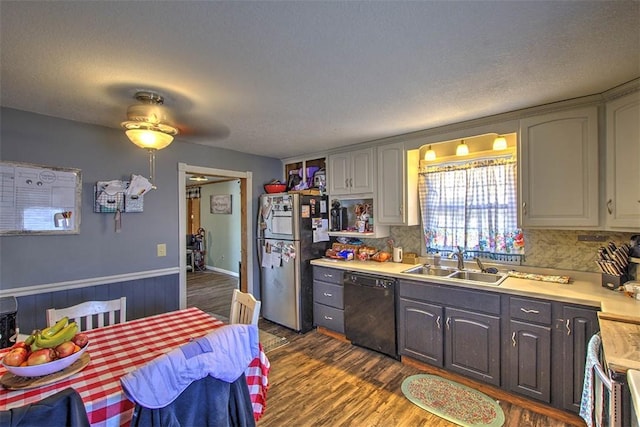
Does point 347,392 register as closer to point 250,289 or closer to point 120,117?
point 250,289

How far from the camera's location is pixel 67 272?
245cm

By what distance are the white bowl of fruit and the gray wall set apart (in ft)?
4.34

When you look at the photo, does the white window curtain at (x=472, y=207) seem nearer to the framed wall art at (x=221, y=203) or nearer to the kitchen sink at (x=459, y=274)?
the kitchen sink at (x=459, y=274)

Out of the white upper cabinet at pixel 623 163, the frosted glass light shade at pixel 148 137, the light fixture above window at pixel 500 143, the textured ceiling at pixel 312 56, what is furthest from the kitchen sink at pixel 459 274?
the frosted glass light shade at pixel 148 137

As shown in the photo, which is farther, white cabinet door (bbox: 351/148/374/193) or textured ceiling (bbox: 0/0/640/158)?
white cabinet door (bbox: 351/148/374/193)

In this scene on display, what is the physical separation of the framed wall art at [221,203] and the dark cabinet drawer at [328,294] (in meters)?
3.97

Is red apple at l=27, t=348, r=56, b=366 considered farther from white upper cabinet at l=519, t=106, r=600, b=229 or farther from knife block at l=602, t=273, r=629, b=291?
knife block at l=602, t=273, r=629, b=291

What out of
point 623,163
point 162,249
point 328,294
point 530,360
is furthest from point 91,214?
point 623,163

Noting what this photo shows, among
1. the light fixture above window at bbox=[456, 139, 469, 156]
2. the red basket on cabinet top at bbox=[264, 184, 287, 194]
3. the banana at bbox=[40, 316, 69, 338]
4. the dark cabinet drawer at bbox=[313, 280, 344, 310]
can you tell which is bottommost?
the dark cabinet drawer at bbox=[313, 280, 344, 310]

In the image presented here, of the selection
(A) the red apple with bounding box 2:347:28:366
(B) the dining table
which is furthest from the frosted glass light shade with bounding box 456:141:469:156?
(A) the red apple with bounding box 2:347:28:366

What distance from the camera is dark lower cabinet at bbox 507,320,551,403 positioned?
6.84 feet

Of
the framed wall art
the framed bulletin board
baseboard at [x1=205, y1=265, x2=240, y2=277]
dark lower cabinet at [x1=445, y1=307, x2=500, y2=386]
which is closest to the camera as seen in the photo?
the framed bulletin board

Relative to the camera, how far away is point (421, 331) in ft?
8.80

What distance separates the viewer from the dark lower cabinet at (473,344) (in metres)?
2.30
